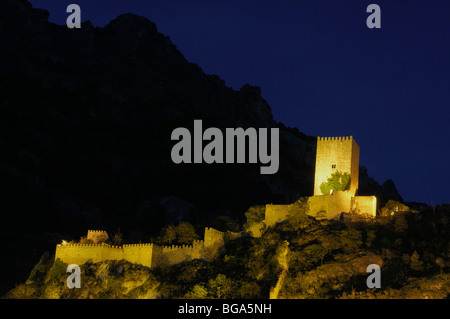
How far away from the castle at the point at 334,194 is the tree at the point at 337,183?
1.06ft

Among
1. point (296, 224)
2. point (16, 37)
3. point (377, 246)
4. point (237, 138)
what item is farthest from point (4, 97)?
point (377, 246)

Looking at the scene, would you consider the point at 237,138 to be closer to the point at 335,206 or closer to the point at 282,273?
the point at 335,206

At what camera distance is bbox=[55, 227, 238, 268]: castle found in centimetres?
5791

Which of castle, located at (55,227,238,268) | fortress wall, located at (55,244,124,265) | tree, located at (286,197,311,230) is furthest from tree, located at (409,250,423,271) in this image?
fortress wall, located at (55,244,124,265)

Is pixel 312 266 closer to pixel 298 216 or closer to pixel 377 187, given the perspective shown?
pixel 298 216

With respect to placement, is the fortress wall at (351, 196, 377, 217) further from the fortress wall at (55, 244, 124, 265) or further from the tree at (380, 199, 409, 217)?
the fortress wall at (55, 244, 124, 265)

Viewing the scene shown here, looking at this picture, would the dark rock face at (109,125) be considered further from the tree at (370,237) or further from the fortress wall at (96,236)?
the tree at (370,237)

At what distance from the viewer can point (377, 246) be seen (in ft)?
188

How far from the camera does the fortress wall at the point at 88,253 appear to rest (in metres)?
59.0

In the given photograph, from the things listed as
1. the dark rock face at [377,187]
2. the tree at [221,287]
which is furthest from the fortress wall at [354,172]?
the dark rock face at [377,187]

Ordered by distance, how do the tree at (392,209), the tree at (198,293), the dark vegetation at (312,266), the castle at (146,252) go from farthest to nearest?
the tree at (392,209)
the castle at (146,252)
the tree at (198,293)
the dark vegetation at (312,266)

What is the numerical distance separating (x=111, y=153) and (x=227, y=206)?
2138cm

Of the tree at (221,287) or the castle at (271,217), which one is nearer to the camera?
the tree at (221,287)

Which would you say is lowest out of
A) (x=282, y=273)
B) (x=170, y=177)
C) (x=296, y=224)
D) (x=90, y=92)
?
(x=282, y=273)
